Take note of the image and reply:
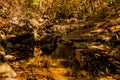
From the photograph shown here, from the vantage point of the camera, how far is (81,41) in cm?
680

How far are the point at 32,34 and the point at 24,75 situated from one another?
258 cm

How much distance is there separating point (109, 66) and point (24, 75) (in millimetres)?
1902

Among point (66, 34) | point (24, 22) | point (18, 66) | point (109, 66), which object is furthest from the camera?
point (24, 22)

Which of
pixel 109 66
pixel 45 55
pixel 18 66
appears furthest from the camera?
pixel 45 55

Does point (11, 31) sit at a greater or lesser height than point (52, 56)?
greater

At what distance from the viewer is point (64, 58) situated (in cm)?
668

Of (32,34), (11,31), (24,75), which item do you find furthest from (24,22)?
(24,75)

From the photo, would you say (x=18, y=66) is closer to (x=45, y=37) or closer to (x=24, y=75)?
(x=24, y=75)

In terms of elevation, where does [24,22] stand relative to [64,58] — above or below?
above

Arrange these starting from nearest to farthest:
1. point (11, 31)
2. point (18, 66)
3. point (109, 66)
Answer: point (109, 66) → point (18, 66) → point (11, 31)

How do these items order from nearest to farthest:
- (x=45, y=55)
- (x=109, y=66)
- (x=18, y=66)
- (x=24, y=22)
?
(x=109, y=66)
(x=18, y=66)
(x=45, y=55)
(x=24, y=22)

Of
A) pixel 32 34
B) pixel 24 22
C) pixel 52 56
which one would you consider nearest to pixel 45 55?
pixel 52 56

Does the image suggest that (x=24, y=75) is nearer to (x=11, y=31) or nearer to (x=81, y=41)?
(x=81, y=41)

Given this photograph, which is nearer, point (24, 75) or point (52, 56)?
point (24, 75)
